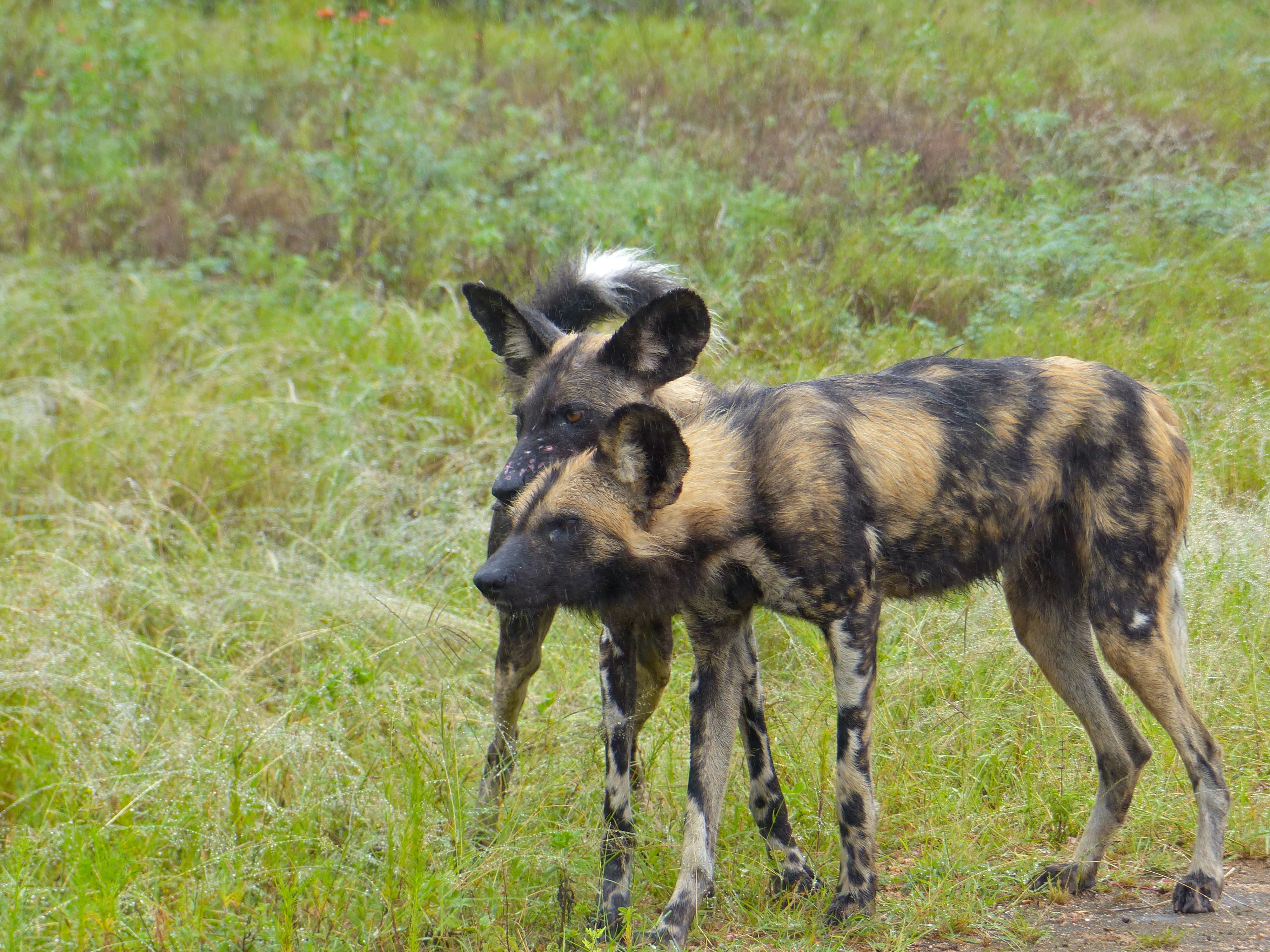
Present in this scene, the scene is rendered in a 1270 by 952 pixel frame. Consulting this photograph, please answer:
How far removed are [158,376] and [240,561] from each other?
7.62ft

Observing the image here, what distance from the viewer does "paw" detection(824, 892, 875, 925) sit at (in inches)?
123

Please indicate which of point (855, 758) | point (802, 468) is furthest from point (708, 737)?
point (802, 468)

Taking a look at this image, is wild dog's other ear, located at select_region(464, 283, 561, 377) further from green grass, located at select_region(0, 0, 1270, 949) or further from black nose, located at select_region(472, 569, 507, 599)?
black nose, located at select_region(472, 569, 507, 599)

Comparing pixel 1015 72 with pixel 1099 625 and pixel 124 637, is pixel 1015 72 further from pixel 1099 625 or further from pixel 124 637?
pixel 124 637

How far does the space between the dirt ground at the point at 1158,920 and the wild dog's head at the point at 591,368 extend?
186 centimetres

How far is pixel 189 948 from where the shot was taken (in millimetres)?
3254

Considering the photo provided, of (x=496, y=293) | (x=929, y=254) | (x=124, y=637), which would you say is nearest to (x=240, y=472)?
(x=124, y=637)

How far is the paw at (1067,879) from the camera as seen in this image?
3369 millimetres

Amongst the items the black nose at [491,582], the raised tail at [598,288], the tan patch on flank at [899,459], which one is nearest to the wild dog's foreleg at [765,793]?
the tan patch on flank at [899,459]

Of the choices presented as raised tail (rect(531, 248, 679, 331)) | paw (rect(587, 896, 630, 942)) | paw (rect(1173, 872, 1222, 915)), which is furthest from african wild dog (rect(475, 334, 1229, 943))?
raised tail (rect(531, 248, 679, 331))

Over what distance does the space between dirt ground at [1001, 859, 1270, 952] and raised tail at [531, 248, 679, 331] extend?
2.33 meters

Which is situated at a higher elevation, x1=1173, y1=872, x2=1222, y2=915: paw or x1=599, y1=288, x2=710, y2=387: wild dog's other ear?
x1=599, y1=288, x2=710, y2=387: wild dog's other ear

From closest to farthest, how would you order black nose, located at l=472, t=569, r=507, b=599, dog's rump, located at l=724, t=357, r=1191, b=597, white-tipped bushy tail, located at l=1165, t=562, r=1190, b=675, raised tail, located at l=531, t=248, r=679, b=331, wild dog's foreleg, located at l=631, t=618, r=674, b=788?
black nose, located at l=472, t=569, r=507, b=599, dog's rump, located at l=724, t=357, r=1191, b=597, white-tipped bushy tail, located at l=1165, t=562, r=1190, b=675, wild dog's foreleg, located at l=631, t=618, r=674, b=788, raised tail, located at l=531, t=248, r=679, b=331

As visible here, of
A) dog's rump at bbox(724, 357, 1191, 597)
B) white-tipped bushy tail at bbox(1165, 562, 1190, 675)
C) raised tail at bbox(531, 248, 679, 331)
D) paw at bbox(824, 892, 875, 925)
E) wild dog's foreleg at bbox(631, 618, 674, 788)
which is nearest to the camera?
paw at bbox(824, 892, 875, 925)
